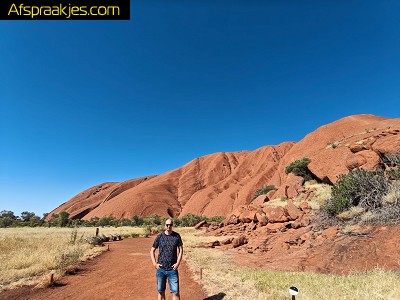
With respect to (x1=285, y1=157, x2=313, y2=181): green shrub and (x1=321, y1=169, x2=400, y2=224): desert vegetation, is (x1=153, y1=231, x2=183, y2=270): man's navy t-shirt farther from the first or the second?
(x1=285, y1=157, x2=313, y2=181): green shrub

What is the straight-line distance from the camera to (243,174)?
76.9 metres

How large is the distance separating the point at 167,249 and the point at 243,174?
71.9m

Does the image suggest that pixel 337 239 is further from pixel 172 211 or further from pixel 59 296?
pixel 172 211

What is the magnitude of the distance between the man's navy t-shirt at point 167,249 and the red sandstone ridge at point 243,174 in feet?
58.4

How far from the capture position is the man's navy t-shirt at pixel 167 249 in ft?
20.6

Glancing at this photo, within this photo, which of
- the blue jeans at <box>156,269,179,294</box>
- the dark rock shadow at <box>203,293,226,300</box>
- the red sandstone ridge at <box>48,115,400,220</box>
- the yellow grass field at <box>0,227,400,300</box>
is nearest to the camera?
the blue jeans at <box>156,269,179,294</box>

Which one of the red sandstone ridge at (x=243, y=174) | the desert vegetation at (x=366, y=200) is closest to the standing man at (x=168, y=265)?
the desert vegetation at (x=366, y=200)

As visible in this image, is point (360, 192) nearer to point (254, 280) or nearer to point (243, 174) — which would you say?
point (254, 280)

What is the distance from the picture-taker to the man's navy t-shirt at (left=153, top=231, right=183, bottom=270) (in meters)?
6.29

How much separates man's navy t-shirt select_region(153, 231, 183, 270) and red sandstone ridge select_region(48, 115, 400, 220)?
58.4 ft

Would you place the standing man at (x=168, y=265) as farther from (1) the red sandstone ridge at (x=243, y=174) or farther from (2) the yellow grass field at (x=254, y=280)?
(1) the red sandstone ridge at (x=243, y=174)

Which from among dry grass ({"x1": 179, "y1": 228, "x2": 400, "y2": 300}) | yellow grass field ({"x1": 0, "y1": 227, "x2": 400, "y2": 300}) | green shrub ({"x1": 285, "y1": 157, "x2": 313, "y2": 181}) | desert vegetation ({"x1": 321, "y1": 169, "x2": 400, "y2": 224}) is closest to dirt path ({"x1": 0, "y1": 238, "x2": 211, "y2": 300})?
yellow grass field ({"x1": 0, "y1": 227, "x2": 400, "y2": 300})

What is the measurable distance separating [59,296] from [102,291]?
1.18 meters

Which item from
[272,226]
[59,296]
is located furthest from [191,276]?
[272,226]
